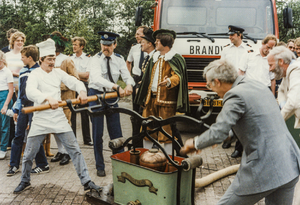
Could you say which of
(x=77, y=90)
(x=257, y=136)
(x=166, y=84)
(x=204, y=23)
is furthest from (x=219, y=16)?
(x=257, y=136)

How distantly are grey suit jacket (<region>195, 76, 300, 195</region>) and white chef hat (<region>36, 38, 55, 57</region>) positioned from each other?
2.45m

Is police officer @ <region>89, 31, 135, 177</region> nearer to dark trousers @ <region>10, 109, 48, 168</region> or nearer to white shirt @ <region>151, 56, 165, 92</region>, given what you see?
white shirt @ <region>151, 56, 165, 92</region>

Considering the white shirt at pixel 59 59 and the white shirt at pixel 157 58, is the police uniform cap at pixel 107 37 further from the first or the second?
the white shirt at pixel 59 59

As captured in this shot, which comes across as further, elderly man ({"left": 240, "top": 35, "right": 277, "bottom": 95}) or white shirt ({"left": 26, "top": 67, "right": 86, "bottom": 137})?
elderly man ({"left": 240, "top": 35, "right": 277, "bottom": 95})

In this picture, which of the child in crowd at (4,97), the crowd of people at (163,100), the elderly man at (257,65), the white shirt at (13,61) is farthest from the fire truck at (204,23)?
the child in crowd at (4,97)

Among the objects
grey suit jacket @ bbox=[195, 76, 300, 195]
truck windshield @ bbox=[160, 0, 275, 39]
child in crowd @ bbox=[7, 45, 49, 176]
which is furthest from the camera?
truck windshield @ bbox=[160, 0, 275, 39]

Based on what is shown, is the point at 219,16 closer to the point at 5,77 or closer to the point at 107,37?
the point at 107,37

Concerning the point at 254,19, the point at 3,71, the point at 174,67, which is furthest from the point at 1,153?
the point at 254,19

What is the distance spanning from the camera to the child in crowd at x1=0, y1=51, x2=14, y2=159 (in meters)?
5.62

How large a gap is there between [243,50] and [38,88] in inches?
143

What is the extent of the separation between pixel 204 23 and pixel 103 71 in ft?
10.3

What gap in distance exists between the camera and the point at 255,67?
5457 mm

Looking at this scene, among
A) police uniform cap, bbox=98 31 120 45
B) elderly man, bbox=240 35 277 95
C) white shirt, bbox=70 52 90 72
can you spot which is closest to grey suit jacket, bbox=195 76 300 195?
police uniform cap, bbox=98 31 120 45

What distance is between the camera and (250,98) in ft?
7.51
